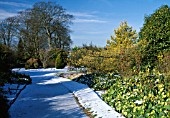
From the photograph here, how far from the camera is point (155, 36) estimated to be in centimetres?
1012

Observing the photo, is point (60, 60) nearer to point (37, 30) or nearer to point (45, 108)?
point (37, 30)

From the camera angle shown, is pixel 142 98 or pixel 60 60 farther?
pixel 60 60

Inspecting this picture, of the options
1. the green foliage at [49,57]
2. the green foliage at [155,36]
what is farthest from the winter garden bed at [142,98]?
the green foliage at [49,57]

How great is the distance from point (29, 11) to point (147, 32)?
73.4 feet

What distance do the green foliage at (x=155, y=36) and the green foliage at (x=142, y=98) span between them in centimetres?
264

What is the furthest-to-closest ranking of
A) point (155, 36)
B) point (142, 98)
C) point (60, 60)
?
point (60, 60) < point (155, 36) < point (142, 98)

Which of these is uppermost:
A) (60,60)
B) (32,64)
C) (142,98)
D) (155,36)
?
(155,36)

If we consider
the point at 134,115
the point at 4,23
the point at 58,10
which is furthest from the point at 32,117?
the point at 4,23

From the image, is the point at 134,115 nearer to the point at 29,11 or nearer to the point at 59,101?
the point at 59,101

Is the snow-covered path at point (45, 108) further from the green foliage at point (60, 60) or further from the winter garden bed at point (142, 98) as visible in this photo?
the green foliage at point (60, 60)

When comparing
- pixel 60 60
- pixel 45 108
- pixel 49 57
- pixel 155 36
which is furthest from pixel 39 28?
pixel 45 108

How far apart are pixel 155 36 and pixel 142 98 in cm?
467

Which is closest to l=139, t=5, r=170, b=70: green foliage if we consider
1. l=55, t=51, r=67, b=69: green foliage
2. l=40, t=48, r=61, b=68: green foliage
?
l=55, t=51, r=67, b=69: green foliage

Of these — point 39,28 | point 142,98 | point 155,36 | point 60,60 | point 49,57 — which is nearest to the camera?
point 142,98
